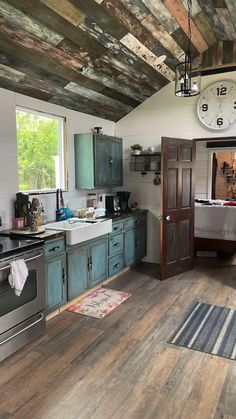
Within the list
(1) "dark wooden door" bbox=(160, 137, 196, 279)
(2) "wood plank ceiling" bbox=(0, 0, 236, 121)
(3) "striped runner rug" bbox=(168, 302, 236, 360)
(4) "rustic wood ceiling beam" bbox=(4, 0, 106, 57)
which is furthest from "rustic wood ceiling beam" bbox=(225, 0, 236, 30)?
(3) "striped runner rug" bbox=(168, 302, 236, 360)

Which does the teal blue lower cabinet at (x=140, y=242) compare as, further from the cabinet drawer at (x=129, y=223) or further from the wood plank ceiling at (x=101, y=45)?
the wood plank ceiling at (x=101, y=45)

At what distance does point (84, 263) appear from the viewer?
3.69 m

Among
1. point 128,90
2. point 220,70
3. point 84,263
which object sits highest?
point 220,70

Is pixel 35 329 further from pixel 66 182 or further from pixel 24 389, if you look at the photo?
pixel 66 182

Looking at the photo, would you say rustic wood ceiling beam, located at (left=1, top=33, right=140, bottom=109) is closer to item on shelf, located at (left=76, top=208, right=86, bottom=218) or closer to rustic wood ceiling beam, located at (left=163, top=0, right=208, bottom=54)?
rustic wood ceiling beam, located at (left=163, top=0, right=208, bottom=54)

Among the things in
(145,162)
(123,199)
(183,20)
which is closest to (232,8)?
(183,20)

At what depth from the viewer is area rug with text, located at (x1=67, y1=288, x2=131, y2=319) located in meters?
3.47

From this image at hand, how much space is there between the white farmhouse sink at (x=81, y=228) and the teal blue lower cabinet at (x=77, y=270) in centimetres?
15

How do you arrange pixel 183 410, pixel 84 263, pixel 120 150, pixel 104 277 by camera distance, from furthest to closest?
pixel 120 150 < pixel 104 277 < pixel 84 263 < pixel 183 410

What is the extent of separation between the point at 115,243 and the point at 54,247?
53.2 inches

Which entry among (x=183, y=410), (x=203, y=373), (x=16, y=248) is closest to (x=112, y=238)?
(x=16, y=248)

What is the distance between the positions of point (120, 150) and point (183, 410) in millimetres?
3877

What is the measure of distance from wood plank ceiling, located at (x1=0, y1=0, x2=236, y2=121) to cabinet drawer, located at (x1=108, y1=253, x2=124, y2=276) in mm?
2141

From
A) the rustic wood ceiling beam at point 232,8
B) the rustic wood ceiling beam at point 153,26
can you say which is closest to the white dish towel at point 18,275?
the rustic wood ceiling beam at point 153,26
